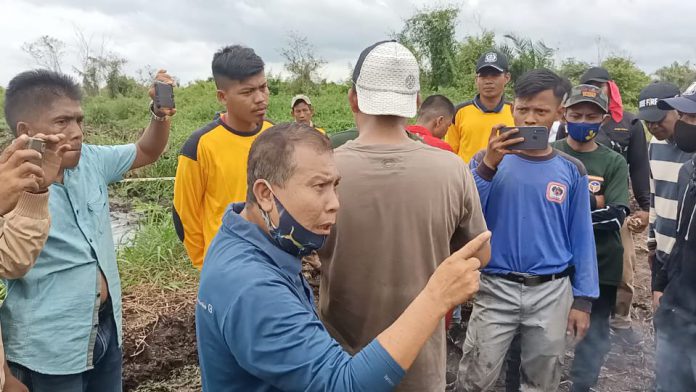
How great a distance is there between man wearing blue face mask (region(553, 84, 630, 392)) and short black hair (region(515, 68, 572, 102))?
0.31m

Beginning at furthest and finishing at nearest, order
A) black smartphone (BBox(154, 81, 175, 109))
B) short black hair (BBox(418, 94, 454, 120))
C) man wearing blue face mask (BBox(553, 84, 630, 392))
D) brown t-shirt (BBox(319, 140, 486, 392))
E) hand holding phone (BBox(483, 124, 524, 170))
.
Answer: short black hair (BBox(418, 94, 454, 120)) → man wearing blue face mask (BBox(553, 84, 630, 392)) → black smartphone (BBox(154, 81, 175, 109)) → hand holding phone (BBox(483, 124, 524, 170)) → brown t-shirt (BBox(319, 140, 486, 392))

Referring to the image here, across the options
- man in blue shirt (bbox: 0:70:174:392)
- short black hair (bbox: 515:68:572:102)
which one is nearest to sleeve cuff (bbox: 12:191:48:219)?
man in blue shirt (bbox: 0:70:174:392)

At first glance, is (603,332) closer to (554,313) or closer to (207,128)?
(554,313)

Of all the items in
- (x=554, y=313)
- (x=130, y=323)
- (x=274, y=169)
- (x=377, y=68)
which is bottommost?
(x=130, y=323)

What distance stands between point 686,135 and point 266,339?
8.90 feet

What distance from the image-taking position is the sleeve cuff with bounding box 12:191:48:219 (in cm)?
189

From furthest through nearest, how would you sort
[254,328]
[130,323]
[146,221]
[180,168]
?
[146,221] → [130,323] → [180,168] → [254,328]

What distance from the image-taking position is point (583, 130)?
125 inches

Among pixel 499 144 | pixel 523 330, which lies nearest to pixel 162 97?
pixel 499 144

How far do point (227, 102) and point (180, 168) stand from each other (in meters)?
0.47

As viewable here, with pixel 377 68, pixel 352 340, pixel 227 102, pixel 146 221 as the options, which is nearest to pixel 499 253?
pixel 352 340

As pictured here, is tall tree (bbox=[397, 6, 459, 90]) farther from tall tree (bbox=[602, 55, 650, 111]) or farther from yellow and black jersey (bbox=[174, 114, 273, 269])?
yellow and black jersey (bbox=[174, 114, 273, 269])

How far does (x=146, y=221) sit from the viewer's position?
6.51 metres

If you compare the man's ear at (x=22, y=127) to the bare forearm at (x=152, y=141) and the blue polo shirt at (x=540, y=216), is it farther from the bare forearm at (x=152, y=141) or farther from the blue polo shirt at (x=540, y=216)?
the blue polo shirt at (x=540, y=216)
